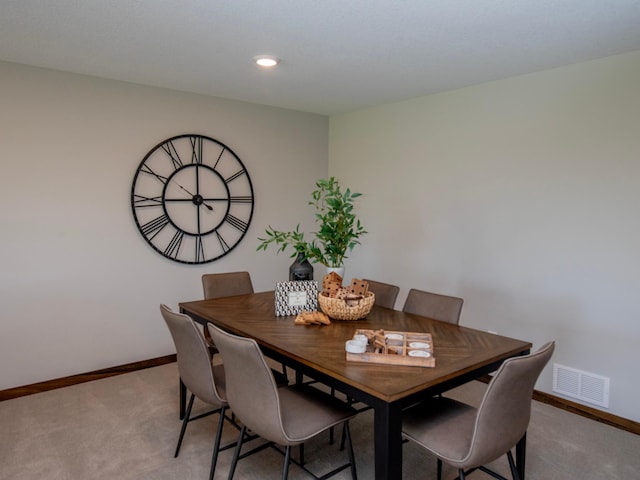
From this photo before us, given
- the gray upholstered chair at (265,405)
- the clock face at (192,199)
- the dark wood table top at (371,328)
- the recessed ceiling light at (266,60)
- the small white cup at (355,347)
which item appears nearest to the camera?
the dark wood table top at (371,328)

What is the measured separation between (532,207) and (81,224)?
3.31m

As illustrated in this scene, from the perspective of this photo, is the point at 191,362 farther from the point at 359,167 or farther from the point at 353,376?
the point at 359,167

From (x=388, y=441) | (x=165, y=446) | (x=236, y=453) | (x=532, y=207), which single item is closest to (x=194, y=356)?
(x=236, y=453)

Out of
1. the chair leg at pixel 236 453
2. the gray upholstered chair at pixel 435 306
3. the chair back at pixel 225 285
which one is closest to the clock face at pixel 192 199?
the chair back at pixel 225 285

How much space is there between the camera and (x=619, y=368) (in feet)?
9.62

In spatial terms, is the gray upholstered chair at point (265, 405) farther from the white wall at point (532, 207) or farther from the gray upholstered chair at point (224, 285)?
the white wall at point (532, 207)

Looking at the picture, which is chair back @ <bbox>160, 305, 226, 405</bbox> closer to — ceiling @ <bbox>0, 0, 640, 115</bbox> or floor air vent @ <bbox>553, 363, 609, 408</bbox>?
ceiling @ <bbox>0, 0, 640, 115</bbox>

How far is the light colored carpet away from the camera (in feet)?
7.91

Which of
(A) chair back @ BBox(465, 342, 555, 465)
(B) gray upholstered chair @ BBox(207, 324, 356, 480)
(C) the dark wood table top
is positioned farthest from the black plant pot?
(A) chair back @ BBox(465, 342, 555, 465)

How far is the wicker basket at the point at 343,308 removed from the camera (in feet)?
8.12

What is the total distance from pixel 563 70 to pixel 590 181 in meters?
0.76

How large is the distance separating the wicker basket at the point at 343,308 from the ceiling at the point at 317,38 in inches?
56.5

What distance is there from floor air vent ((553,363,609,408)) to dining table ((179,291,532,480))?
1201mm

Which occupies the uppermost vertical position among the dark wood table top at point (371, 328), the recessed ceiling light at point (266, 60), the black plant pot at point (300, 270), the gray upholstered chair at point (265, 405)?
the recessed ceiling light at point (266, 60)
